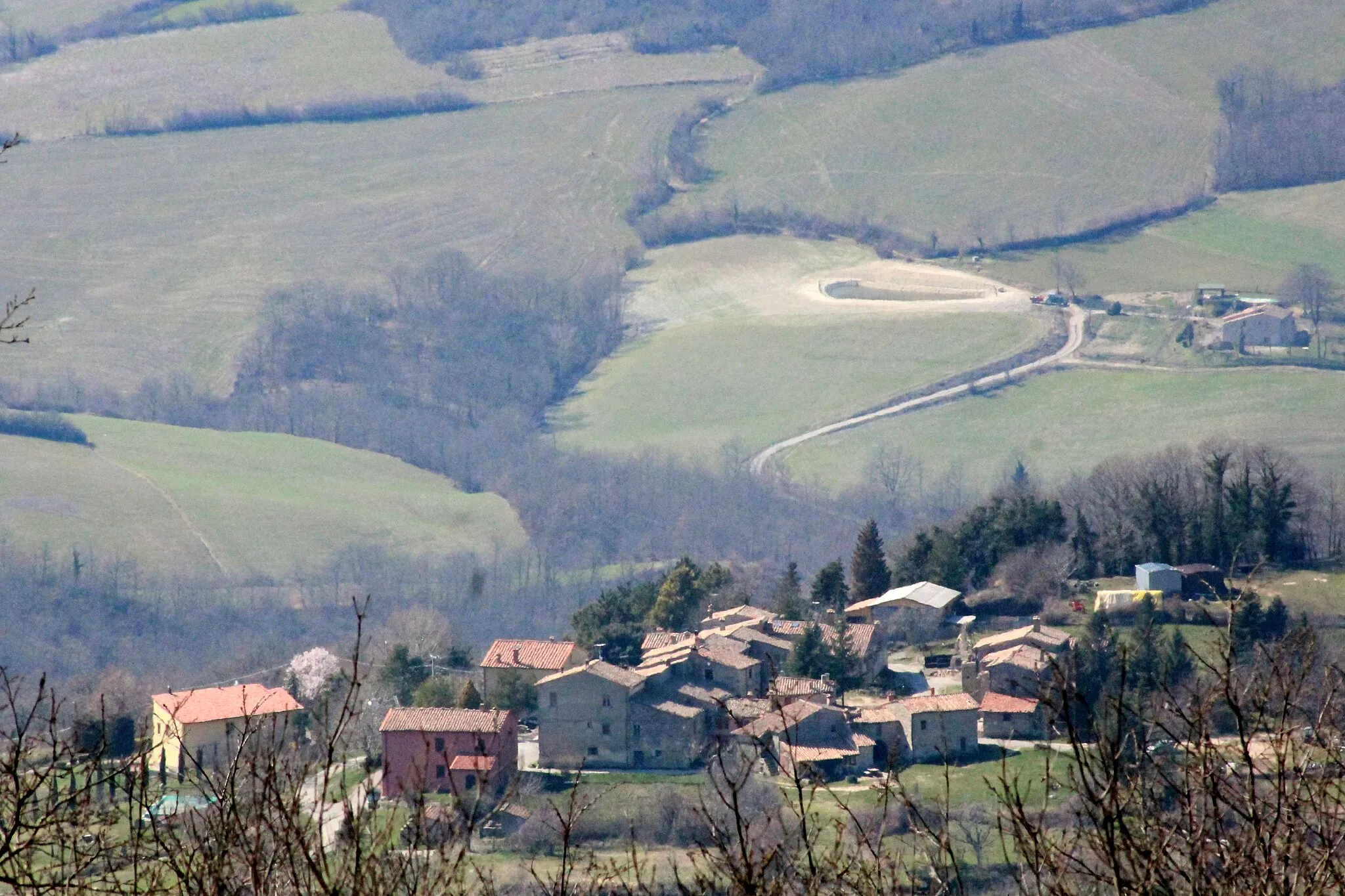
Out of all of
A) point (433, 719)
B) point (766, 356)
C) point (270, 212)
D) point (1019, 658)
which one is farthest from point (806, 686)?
point (270, 212)

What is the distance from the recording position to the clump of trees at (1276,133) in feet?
402

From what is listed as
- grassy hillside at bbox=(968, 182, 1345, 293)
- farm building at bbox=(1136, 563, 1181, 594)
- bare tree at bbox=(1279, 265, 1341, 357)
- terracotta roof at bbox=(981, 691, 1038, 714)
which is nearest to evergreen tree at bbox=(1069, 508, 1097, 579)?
farm building at bbox=(1136, 563, 1181, 594)

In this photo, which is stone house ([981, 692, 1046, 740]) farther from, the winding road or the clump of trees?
the clump of trees

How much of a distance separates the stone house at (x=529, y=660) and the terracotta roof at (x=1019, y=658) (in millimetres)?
8496

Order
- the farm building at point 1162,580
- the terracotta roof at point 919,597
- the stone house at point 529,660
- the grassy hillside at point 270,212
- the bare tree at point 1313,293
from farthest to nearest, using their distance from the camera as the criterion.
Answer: the grassy hillside at point 270,212
the bare tree at point 1313,293
the terracotta roof at point 919,597
the farm building at point 1162,580
the stone house at point 529,660

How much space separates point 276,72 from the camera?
144500 mm

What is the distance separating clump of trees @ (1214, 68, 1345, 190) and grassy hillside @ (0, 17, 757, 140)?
117 ft

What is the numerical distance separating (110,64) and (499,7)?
3041 centimetres

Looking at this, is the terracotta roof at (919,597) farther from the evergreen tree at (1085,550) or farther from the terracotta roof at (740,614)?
the evergreen tree at (1085,550)

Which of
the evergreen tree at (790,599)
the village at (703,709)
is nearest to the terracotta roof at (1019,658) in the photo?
the village at (703,709)

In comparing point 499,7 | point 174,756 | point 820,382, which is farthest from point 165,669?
point 499,7

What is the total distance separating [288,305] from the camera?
374 feet

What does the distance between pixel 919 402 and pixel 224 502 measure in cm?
3218

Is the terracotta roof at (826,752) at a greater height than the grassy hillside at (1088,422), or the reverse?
the terracotta roof at (826,752)
